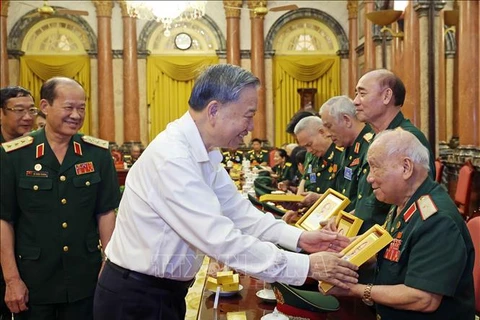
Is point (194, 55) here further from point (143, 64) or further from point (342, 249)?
point (342, 249)

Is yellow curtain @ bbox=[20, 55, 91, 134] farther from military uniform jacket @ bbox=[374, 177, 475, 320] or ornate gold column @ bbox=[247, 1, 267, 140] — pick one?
military uniform jacket @ bbox=[374, 177, 475, 320]

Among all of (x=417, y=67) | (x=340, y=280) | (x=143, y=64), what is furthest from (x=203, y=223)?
(x=143, y=64)

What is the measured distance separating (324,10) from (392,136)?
41.4 ft

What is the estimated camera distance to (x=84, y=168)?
2.52 metres

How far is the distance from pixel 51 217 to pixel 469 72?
594cm

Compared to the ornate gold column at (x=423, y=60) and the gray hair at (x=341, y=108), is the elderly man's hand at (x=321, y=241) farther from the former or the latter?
the ornate gold column at (x=423, y=60)

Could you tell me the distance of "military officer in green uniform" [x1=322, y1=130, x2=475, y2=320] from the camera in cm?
187

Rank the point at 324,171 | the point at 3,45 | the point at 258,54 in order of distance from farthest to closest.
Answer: the point at 258,54 < the point at 3,45 < the point at 324,171

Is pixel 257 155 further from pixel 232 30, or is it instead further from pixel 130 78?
pixel 130 78

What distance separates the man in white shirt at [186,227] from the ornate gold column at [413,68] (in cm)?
681

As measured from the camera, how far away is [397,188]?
2064 mm

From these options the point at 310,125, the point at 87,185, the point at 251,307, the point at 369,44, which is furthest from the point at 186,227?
the point at 369,44

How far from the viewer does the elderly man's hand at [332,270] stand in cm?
187

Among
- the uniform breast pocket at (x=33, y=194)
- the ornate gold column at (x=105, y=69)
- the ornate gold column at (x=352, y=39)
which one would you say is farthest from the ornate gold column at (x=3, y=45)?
the uniform breast pocket at (x=33, y=194)
